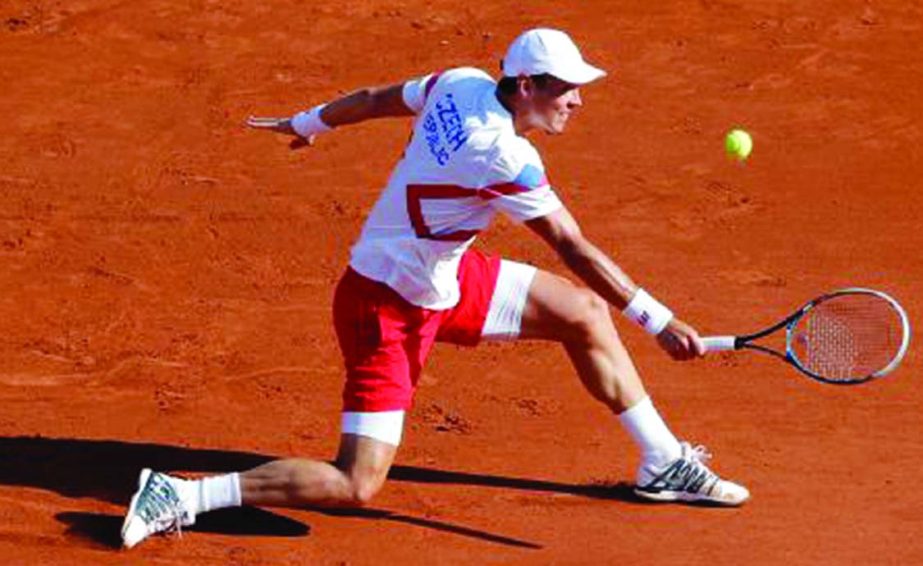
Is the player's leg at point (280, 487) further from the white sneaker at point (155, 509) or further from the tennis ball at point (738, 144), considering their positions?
the tennis ball at point (738, 144)

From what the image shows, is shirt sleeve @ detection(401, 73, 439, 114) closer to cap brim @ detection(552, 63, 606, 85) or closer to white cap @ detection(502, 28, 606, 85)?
white cap @ detection(502, 28, 606, 85)

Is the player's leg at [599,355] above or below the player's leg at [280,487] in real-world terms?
above

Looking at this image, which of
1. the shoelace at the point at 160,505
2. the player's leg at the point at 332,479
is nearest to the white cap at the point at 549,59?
the player's leg at the point at 332,479

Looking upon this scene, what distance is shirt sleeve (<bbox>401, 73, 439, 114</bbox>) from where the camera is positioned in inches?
350

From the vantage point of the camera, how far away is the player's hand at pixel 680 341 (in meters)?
8.33

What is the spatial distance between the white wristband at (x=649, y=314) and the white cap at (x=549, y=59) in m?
0.91

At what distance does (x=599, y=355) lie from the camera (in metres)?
8.94

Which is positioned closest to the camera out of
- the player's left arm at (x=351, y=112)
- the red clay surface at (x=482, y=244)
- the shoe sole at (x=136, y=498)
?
the shoe sole at (x=136, y=498)

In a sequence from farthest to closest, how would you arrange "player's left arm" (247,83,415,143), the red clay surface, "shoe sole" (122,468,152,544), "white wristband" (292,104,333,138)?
"white wristband" (292,104,333,138), "player's left arm" (247,83,415,143), the red clay surface, "shoe sole" (122,468,152,544)

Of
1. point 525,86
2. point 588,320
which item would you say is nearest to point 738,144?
point 588,320

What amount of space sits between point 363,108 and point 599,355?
152cm

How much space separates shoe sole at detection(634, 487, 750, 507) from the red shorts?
3.80 ft

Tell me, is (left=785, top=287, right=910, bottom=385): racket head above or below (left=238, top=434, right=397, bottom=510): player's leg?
above

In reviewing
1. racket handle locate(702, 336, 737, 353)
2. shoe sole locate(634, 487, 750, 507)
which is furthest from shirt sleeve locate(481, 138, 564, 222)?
shoe sole locate(634, 487, 750, 507)
